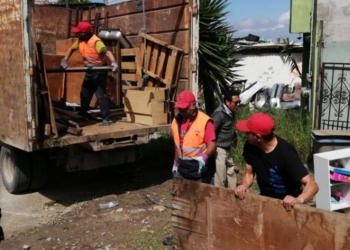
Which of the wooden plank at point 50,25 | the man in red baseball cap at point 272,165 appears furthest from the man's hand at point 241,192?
the wooden plank at point 50,25

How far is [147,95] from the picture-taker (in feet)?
19.8

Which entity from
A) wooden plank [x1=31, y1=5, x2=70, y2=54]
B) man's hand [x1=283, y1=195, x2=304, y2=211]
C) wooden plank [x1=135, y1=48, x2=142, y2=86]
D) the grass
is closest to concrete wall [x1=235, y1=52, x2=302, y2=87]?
wooden plank [x1=31, y1=5, x2=70, y2=54]

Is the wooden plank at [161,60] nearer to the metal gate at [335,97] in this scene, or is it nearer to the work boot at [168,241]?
the metal gate at [335,97]

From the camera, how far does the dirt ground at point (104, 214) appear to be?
4.56 m

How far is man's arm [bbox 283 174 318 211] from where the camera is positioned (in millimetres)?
2795

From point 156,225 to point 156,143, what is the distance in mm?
3657

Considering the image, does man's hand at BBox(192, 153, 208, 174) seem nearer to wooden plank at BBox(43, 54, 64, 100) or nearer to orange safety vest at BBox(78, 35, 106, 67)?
orange safety vest at BBox(78, 35, 106, 67)

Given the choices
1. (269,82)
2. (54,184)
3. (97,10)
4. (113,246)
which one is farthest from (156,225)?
(269,82)

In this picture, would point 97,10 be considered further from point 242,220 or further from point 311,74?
point 242,220

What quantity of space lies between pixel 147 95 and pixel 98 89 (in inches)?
30.0

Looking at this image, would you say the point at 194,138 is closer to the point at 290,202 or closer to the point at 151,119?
the point at 290,202

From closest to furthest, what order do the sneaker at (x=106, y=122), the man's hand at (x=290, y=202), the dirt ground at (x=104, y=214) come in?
1. the man's hand at (x=290, y=202)
2. the dirt ground at (x=104, y=214)
3. the sneaker at (x=106, y=122)

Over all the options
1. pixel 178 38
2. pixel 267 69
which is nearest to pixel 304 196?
pixel 178 38

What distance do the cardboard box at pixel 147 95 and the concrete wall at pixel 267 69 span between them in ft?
43.1
